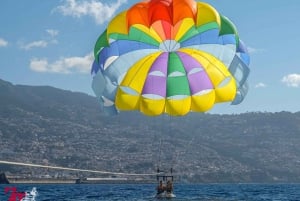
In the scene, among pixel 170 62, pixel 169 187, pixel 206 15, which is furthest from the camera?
pixel 169 187

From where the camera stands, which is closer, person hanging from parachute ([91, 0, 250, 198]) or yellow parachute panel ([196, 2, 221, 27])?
yellow parachute panel ([196, 2, 221, 27])

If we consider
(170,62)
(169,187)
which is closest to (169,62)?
(170,62)

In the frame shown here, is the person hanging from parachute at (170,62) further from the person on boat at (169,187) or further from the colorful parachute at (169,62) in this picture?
the person on boat at (169,187)

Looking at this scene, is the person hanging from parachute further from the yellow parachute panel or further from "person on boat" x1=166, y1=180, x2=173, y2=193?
"person on boat" x1=166, y1=180, x2=173, y2=193

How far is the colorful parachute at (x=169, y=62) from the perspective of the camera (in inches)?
1334

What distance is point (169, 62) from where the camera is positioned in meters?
34.8

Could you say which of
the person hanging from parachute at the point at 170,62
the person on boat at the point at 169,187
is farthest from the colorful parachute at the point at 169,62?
the person on boat at the point at 169,187

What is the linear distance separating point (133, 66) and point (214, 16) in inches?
226

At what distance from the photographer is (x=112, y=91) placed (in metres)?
34.7

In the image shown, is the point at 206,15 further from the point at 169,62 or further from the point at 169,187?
the point at 169,187

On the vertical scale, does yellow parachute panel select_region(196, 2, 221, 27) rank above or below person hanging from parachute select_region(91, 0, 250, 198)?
above

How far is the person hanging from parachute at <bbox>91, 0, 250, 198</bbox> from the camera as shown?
33875 mm

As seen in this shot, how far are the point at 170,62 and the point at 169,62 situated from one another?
0.07m

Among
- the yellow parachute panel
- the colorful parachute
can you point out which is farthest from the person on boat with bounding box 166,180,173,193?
the yellow parachute panel
